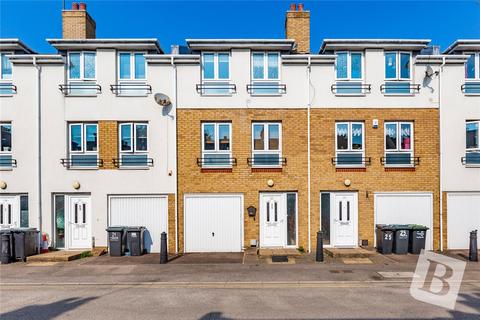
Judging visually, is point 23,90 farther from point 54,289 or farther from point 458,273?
point 458,273

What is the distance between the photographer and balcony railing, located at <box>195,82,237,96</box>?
12.4 m

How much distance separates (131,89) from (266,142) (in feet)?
19.3

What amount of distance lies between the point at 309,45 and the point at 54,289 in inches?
502

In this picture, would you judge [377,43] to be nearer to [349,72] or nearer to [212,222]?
[349,72]

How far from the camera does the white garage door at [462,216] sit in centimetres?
1227

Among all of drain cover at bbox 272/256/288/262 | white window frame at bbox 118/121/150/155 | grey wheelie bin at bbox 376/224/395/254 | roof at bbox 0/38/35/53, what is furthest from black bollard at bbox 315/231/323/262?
roof at bbox 0/38/35/53

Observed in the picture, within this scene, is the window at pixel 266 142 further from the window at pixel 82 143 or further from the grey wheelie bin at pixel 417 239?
the window at pixel 82 143

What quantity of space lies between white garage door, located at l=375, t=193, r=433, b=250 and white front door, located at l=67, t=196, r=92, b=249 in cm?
1163

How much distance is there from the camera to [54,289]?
8.14 m

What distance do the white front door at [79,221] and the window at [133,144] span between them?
2.29 metres

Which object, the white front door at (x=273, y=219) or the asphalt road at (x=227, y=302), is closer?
the asphalt road at (x=227, y=302)

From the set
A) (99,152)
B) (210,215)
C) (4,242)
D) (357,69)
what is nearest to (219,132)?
(210,215)

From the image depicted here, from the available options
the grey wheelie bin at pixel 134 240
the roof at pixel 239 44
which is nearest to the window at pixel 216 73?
the roof at pixel 239 44

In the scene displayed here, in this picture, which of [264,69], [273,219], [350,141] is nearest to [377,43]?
[350,141]
